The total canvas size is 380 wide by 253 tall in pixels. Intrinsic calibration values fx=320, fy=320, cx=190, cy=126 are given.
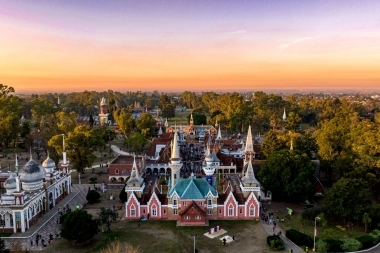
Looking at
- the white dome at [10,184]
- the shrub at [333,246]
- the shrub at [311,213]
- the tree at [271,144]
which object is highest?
the tree at [271,144]

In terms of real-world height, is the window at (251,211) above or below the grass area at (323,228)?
above

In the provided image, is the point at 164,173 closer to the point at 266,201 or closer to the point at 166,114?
the point at 266,201

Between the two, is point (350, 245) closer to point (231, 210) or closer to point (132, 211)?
point (231, 210)

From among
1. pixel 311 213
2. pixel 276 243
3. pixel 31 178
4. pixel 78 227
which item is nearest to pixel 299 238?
pixel 276 243

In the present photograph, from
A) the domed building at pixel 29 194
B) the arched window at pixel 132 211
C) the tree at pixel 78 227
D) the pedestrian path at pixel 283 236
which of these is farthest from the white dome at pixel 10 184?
the pedestrian path at pixel 283 236

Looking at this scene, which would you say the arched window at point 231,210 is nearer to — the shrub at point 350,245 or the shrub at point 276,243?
the shrub at point 276,243

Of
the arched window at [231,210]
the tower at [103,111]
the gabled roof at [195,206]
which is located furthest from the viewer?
the tower at [103,111]
